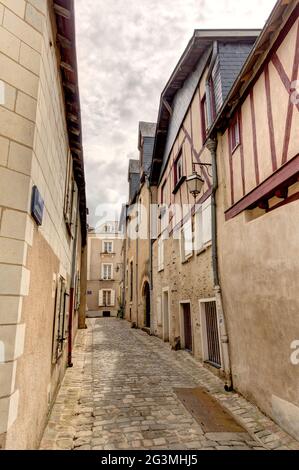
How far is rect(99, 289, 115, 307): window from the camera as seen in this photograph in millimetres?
28719

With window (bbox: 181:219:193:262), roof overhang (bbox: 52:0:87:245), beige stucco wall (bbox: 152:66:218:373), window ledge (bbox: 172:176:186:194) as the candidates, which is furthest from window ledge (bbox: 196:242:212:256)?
roof overhang (bbox: 52:0:87:245)

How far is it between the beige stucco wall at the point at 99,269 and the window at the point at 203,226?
2123 cm

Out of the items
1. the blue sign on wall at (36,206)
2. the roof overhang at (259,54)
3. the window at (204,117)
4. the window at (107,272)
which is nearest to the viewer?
the blue sign on wall at (36,206)

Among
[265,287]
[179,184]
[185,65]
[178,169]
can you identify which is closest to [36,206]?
[265,287]

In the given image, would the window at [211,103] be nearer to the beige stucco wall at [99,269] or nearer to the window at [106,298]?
the beige stucco wall at [99,269]

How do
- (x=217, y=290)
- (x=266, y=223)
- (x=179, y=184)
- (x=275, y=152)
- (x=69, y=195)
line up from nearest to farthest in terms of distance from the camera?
1. (x=275, y=152)
2. (x=266, y=223)
3. (x=217, y=290)
4. (x=69, y=195)
5. (x=179, y=184)

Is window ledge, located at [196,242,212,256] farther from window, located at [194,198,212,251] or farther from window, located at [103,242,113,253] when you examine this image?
window, located at [103,242,113,253]

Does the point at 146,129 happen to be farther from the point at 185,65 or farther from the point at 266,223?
the point at 266,223

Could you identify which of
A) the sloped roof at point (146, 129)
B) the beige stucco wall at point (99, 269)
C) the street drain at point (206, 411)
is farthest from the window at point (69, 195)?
the beige stucco wall at point (99, 269)

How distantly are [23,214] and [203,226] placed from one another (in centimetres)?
547

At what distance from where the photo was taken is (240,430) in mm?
3752

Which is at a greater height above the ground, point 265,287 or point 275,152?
point 275,152

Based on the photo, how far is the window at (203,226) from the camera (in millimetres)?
6832

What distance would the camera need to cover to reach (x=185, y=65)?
8.78 metres
